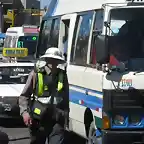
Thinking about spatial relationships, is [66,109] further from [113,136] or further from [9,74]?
[9,74]

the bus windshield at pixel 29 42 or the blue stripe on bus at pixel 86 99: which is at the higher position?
the blue stripe on bus at pixel 86 99

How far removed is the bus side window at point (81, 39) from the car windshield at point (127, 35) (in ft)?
2.83

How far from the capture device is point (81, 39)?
819cm

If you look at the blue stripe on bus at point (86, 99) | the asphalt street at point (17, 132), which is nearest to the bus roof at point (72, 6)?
the blue stripe on bus at point (86, 99)

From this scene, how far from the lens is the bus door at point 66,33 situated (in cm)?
868

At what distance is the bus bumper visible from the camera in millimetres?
6754

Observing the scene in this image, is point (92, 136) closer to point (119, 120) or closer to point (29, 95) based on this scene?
point (119, 120)

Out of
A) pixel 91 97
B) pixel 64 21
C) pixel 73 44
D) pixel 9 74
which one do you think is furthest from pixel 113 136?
pixel 9 74

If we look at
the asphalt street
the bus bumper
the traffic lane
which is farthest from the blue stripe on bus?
the traffic lane

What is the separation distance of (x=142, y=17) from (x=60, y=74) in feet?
5.72

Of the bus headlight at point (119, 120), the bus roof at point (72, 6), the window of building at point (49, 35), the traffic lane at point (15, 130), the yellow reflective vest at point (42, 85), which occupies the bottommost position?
the traffic lane at point (15, 130)

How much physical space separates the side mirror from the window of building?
3292 mm

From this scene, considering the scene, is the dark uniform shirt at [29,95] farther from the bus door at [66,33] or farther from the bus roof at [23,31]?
the bus roof at [23,31]

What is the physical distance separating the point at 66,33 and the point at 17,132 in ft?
10.1
